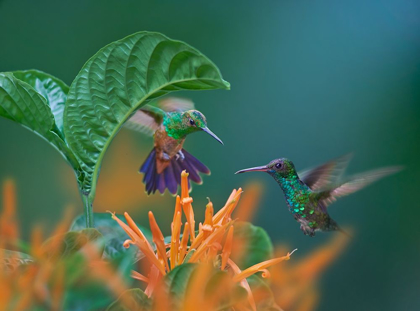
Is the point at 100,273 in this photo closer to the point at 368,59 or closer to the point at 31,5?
the point at 31,5

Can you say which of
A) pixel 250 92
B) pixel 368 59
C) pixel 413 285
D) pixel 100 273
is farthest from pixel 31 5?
pixel 413 285

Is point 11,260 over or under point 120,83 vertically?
under

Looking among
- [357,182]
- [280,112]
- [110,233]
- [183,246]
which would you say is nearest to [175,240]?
[183,246]

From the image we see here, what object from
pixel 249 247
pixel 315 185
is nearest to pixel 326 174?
pixel 315 185

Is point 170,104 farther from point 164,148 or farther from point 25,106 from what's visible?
point 25,106

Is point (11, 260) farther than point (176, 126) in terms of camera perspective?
No

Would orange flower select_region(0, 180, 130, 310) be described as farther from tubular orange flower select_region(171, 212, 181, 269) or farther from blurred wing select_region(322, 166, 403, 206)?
blurred wing select_region(322, 166, 403, 206)

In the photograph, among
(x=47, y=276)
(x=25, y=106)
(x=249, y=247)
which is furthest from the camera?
(x=249, y=247)

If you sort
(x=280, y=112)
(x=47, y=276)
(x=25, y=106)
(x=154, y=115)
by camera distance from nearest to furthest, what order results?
(x=47, y=276) < (x=25, y=106) < (x=154, y=115) < (x=280, y=112)
